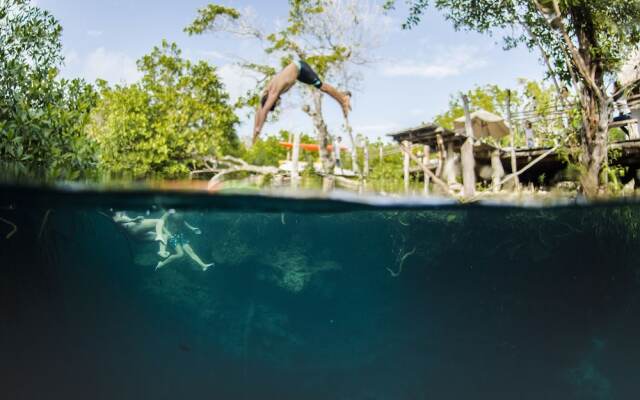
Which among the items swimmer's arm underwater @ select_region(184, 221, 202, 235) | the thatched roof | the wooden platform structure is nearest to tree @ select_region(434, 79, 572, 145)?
the wooden platform structure

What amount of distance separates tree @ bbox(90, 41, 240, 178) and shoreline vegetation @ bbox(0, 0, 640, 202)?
2.3 inches

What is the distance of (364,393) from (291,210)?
3.80 meters

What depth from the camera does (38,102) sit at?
9.13 metres

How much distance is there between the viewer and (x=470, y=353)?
10320 mm

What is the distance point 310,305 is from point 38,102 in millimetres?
6145

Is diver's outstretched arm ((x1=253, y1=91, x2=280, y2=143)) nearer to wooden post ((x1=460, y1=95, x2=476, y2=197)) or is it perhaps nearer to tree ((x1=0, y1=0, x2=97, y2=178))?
tree ((x1=0, y1=0, x2=97, y2=178))

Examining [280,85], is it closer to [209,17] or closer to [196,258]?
[196,258]

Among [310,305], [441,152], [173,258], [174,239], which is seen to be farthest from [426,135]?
[173,258]

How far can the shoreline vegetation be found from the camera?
29.8ft

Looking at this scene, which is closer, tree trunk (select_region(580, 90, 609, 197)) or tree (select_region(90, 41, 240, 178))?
tree trunk (select_region(580, 90, 609, 197))

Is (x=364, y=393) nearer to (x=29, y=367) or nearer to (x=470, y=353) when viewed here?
(x=470, y=353)

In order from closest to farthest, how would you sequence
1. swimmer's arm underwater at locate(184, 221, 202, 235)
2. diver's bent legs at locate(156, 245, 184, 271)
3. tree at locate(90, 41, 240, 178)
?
1. diver's bent legs at locate(156, 245, 184, 271)
2. swimmer's arm underwater at locate(184, 221, 202, 235)
3. tree at locate(90, 41, 240, 178)

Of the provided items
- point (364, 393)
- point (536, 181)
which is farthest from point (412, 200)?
point (536, 181)

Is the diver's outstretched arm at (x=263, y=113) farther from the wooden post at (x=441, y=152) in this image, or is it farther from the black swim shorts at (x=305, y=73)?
the wooden post at (x=441, y=152)
